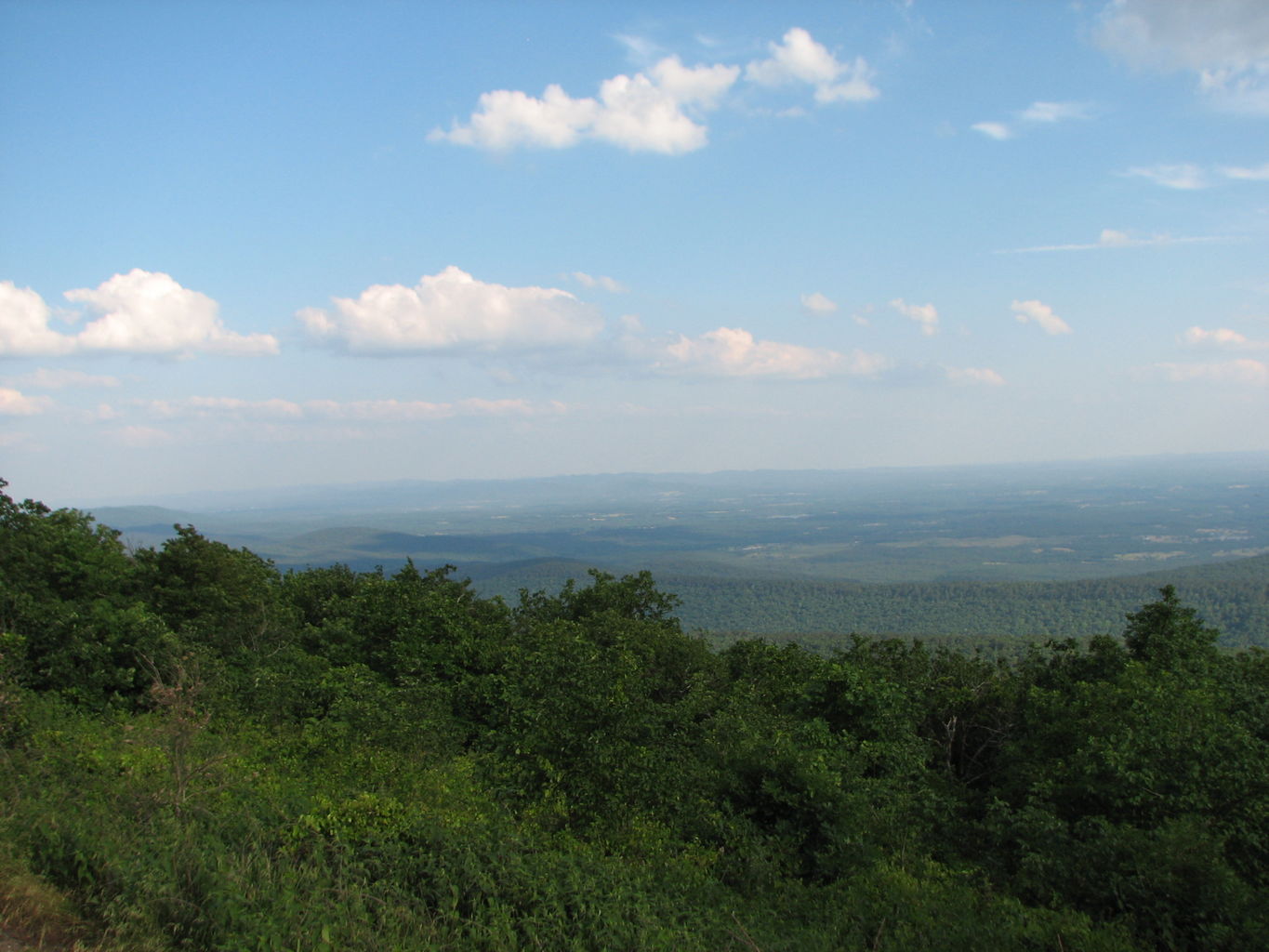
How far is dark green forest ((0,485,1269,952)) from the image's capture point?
22.6ft

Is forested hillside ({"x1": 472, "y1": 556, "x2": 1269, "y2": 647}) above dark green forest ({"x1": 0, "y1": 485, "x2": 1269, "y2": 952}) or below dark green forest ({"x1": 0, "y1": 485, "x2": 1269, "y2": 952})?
below

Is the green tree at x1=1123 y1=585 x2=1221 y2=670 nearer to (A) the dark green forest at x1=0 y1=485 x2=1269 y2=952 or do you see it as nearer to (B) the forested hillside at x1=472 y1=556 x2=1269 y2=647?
(A) the dark green forest at x1=0 y1=485 x2=1269 y2=952

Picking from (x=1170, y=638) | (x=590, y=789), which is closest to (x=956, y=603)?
(x=1170, y=638)

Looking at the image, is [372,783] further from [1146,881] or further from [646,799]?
[1146,881]

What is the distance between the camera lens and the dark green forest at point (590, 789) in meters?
6.88

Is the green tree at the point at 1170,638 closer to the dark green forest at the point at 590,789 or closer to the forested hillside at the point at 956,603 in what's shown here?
the dark green forest at the point at 590,789

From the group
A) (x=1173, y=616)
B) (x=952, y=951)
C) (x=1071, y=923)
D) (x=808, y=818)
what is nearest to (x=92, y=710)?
(x=808, y=818)

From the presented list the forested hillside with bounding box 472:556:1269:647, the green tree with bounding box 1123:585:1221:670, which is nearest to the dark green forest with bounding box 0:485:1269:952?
the green tree with bounding box 1123:585:1221:670

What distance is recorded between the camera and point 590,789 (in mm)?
10766

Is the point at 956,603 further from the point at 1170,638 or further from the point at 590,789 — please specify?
the point at 590,789

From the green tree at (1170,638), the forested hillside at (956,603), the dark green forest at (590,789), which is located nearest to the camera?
the dark green forest at (590,789)

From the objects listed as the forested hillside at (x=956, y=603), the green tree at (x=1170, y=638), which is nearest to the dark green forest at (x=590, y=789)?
the green tree at (x=1170, y=638)

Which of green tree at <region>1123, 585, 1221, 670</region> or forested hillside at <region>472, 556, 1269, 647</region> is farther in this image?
forested hillside at <region>472, 556, 1269, 647</region>

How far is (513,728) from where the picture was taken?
12.3 meters
